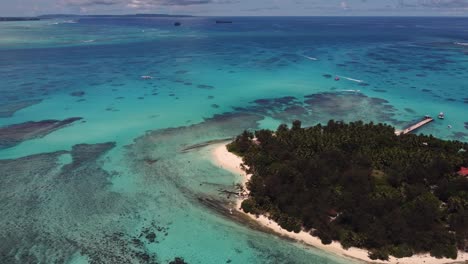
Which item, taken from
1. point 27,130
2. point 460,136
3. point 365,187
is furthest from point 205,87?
point 365,187

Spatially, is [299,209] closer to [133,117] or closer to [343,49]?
[133,117]

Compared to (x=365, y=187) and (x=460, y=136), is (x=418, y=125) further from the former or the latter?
(x=365, y=187)

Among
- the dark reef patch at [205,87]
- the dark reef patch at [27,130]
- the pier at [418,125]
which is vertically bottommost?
the dark reef patch at [27,130]

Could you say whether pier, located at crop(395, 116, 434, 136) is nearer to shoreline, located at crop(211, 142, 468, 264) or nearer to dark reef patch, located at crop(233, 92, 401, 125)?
dark reef patch, located at crop(233, 92, 401, 125)

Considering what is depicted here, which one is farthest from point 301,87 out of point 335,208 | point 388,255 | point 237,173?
point 388,255

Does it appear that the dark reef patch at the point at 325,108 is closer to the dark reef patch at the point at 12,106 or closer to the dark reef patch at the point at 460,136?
the dark reef patch at the point at 460,136

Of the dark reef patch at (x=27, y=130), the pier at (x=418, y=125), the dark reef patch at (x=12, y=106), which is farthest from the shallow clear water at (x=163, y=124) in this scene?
the pier at (x=418, y=125)
